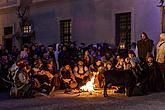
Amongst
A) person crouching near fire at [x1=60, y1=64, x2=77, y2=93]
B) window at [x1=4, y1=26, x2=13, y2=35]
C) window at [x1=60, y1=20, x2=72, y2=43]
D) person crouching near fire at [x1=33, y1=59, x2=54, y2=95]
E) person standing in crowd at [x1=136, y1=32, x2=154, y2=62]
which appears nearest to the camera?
person crouching near fire at [x1=33, y1=59, x2=54, y2=95]

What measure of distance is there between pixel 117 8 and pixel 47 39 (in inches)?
243

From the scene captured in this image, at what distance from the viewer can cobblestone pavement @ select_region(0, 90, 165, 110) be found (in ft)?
39.4

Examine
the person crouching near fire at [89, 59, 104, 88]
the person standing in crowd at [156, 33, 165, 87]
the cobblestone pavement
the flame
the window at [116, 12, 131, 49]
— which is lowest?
the cobblestone pavement

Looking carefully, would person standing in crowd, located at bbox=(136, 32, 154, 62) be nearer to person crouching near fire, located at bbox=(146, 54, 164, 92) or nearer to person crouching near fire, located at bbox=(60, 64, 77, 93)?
person crouching near fire, located at bbox=(146, 54, 164, 92)

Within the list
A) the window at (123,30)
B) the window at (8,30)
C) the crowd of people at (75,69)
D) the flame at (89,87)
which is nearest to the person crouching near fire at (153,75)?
the crowd of people at (75,69)

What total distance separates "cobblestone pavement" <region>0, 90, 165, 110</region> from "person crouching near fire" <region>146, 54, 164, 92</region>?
0.78 metres

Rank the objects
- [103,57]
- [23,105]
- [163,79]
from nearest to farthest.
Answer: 1. [23,105]
2. [163,79]
3. [103,57]

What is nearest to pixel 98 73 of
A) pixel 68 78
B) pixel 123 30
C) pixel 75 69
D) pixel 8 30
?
pixel 75 69

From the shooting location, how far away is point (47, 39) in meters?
27.3

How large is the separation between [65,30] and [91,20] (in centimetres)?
288

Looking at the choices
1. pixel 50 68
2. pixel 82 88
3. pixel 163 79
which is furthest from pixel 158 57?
pixel 50 68

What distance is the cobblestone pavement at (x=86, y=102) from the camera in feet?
39.4

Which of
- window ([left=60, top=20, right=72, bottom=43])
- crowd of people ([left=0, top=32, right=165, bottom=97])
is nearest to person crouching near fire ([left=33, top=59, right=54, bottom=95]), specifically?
crowd of people ([left=0, top=32, right=165, bottom=97])

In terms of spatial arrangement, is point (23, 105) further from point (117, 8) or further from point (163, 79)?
point (117, 8)
